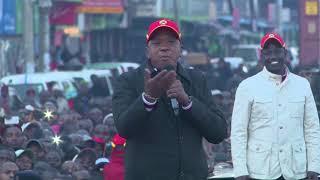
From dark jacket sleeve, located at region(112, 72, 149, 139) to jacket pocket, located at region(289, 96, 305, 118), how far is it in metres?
1.35

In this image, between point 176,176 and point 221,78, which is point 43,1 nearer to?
point 221,78

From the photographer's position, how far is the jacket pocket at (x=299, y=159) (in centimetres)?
705

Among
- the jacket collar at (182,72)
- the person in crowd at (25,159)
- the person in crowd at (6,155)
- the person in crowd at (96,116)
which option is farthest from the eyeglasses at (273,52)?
the person in crowd at (96,116)

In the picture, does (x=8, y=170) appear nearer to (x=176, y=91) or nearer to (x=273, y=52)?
(x=273, y=52)

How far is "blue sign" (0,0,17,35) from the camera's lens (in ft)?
111

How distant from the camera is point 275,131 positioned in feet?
23.2

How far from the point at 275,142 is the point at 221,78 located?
2457 cm

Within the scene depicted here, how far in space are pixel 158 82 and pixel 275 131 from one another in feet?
5.12

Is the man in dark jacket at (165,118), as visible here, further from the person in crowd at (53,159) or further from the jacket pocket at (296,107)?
the person in crowd at (53,159)

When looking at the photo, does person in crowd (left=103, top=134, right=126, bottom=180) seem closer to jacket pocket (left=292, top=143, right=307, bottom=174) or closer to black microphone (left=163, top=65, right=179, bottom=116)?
jacket pocket (left=292, top=143, right=307, bottom=174)

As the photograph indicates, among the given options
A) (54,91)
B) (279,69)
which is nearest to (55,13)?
(54,91)

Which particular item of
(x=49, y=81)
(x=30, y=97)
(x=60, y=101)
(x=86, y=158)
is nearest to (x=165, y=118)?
(x=86, y=158)

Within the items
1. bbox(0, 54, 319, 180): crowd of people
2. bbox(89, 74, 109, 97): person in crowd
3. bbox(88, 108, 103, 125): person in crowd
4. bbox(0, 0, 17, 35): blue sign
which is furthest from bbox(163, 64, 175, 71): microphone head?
bbox(0, 0, 17, 35): blue sign

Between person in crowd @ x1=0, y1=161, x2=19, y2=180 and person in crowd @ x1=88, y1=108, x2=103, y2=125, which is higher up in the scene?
person in crowd @ x1=0, y1=161, x2=19, y2=180
